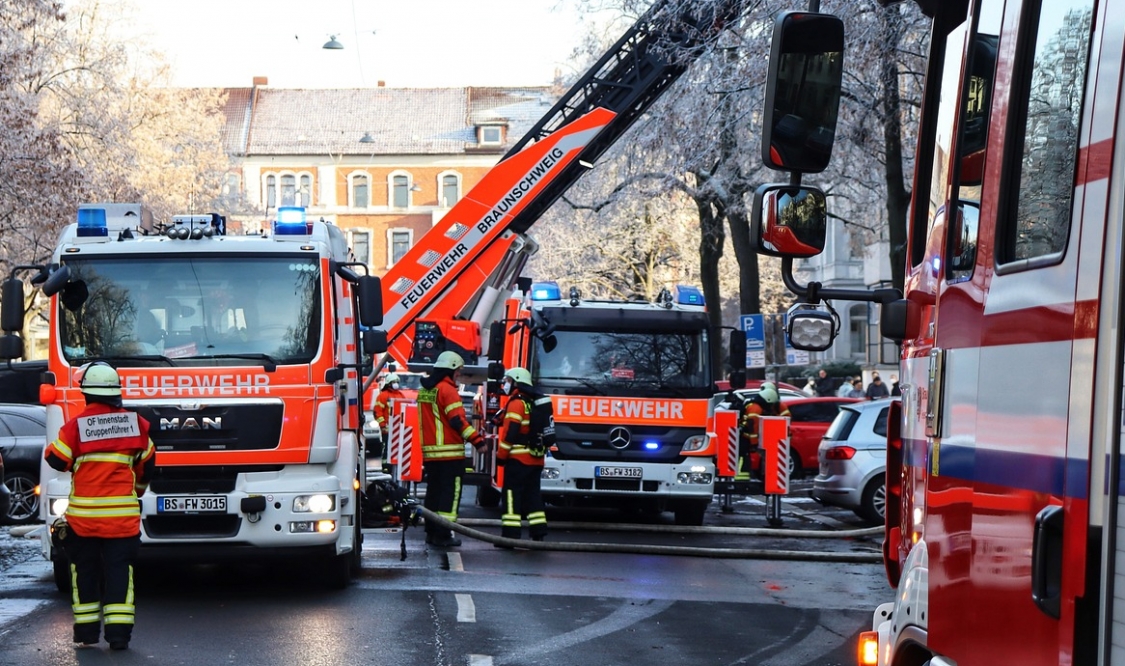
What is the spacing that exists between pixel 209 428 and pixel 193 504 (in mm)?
559

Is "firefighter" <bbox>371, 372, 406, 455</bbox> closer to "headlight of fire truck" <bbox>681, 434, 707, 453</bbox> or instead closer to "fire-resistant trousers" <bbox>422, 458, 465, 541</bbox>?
"headlight of fire truck" <bbox>681, 434, 707, 453</bbox>

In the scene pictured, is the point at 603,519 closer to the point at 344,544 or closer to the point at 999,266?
the point at 344,544

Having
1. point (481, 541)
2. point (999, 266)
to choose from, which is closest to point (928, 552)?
point (999, 266)

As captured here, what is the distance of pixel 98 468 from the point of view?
9.00 meters

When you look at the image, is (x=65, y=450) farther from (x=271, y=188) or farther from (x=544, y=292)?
(x=271, y=188)

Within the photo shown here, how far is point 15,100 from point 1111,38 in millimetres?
27517

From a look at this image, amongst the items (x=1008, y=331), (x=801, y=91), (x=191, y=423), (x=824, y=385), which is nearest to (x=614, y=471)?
(x=191, y=423)

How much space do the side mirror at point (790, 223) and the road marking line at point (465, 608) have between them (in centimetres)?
644

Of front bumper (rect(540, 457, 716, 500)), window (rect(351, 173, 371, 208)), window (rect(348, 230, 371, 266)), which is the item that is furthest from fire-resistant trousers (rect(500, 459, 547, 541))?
window (rect(351, 173, 371, 208))

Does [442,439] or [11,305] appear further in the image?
[442,439]

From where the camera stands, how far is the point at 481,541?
15.4 metres

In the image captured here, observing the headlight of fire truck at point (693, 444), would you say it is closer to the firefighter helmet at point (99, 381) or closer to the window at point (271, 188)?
the firefighter helmet at point (99, 381)

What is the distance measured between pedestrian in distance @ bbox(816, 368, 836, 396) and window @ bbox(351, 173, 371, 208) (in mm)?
39647

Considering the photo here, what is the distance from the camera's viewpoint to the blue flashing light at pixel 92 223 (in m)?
11.7
